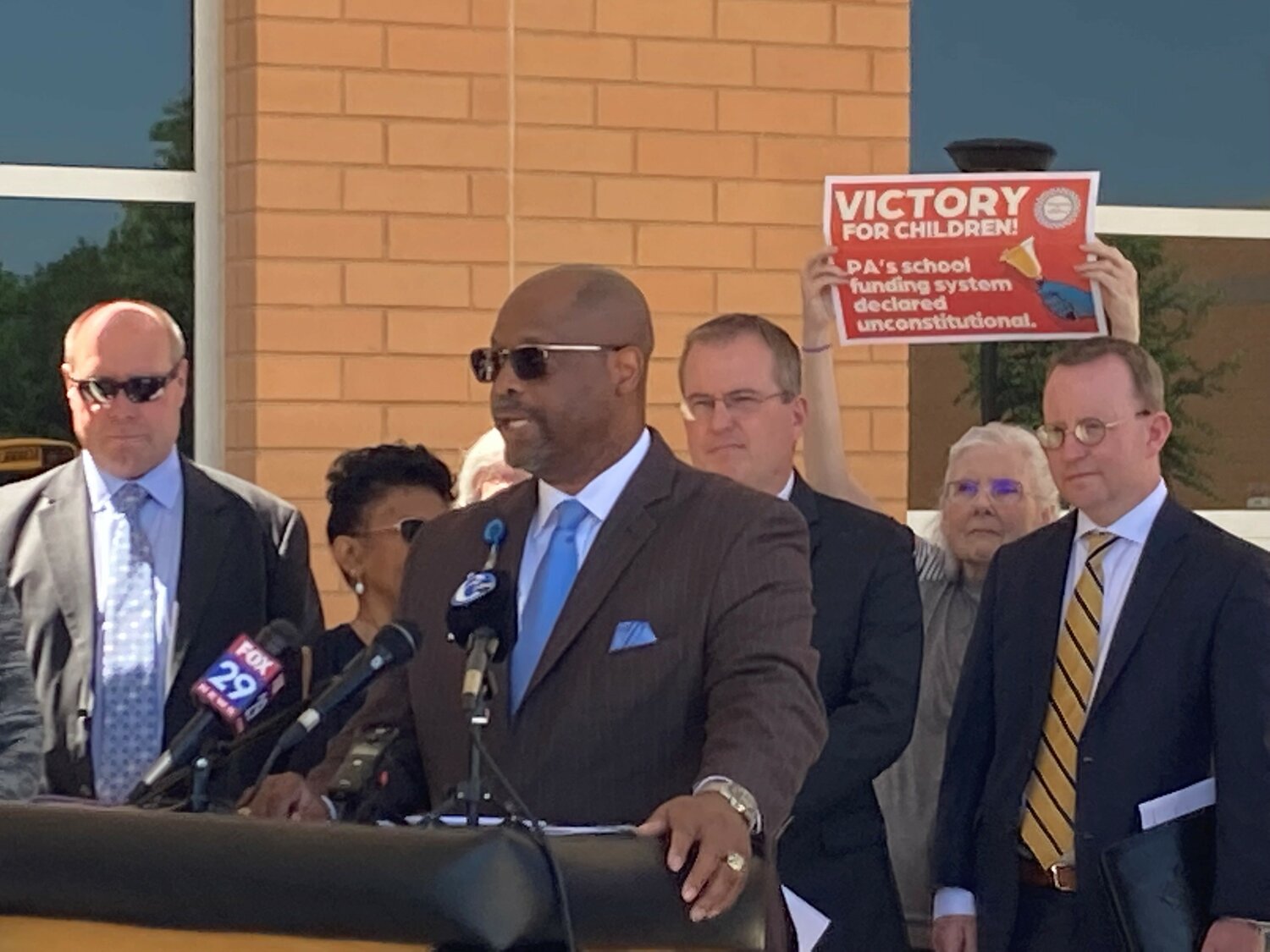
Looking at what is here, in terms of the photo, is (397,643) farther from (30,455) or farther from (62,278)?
(62,278)

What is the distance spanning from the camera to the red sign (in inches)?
244

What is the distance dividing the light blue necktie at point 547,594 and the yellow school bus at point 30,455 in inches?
132

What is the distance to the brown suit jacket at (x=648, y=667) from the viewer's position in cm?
376

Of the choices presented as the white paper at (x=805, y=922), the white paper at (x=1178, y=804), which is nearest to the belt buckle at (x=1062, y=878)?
the white paper at (x=1178, y=804)

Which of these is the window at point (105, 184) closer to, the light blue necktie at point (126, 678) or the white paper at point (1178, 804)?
the light blue necktie at point (126, 678)

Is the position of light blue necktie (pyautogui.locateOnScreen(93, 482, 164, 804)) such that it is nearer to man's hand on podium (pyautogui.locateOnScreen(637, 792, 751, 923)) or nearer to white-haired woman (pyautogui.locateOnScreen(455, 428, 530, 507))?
white-haired woman (pyautogui.locateOnScreen(455, 428, 530, 507))

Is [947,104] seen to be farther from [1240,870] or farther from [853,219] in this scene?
[1240,870]

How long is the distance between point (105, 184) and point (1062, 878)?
3568mm

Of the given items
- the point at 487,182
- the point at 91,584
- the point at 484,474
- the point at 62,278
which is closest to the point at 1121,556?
the point at 484,474

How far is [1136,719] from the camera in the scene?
5164 mm

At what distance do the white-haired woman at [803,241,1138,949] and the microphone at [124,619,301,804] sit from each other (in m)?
2.84

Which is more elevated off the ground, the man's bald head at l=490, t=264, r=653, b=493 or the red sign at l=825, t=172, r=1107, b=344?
the red sign at l=825, t=172, r=1107, b=344

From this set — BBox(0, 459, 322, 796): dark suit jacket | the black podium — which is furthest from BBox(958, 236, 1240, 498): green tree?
the black podium

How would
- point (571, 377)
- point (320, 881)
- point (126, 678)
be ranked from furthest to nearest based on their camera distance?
point (126, 678), point (571, 377), point (320, 881)
